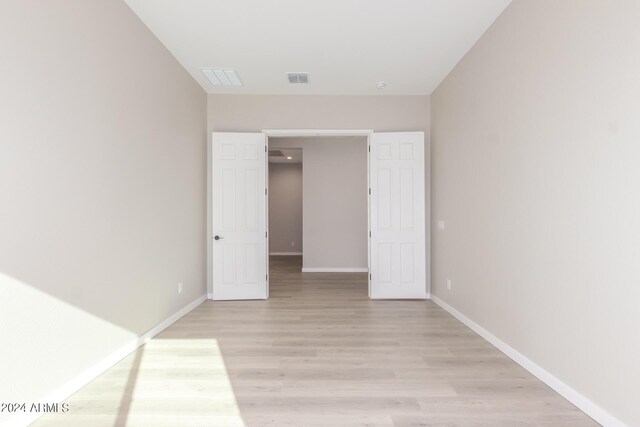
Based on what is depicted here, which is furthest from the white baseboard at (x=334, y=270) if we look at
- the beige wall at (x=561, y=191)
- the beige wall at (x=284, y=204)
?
the beige wall at (x=561, y=191)

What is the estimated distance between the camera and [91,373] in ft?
8.00

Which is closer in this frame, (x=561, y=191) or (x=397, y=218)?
(x=561, y=191)

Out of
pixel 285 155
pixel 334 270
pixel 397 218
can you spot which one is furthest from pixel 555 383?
pixel 285 155

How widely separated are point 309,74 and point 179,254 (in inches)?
106

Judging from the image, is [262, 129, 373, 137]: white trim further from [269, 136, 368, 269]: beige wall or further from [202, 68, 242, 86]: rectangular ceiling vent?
[269, 136, 368, 269]: beige wall

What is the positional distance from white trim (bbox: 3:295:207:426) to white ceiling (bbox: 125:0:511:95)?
291 cm

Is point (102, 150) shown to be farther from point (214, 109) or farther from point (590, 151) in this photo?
point (590, 151)

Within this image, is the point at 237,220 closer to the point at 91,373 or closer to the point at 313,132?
the point at 313,132

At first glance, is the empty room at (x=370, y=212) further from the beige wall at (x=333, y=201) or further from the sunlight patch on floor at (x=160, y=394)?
the beige wall at (x=333, y=201)

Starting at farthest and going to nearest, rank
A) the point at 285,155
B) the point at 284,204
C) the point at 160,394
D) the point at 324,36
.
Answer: the point at 284,204, the point at 285,155, the point at 324,36, the point at 160,394

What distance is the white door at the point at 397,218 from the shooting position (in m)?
4.81

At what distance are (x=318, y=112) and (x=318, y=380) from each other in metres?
3.67

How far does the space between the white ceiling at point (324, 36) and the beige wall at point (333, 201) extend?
9.30 feet

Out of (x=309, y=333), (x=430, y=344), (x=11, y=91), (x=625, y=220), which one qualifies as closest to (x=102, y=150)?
(x=11, y=91)
